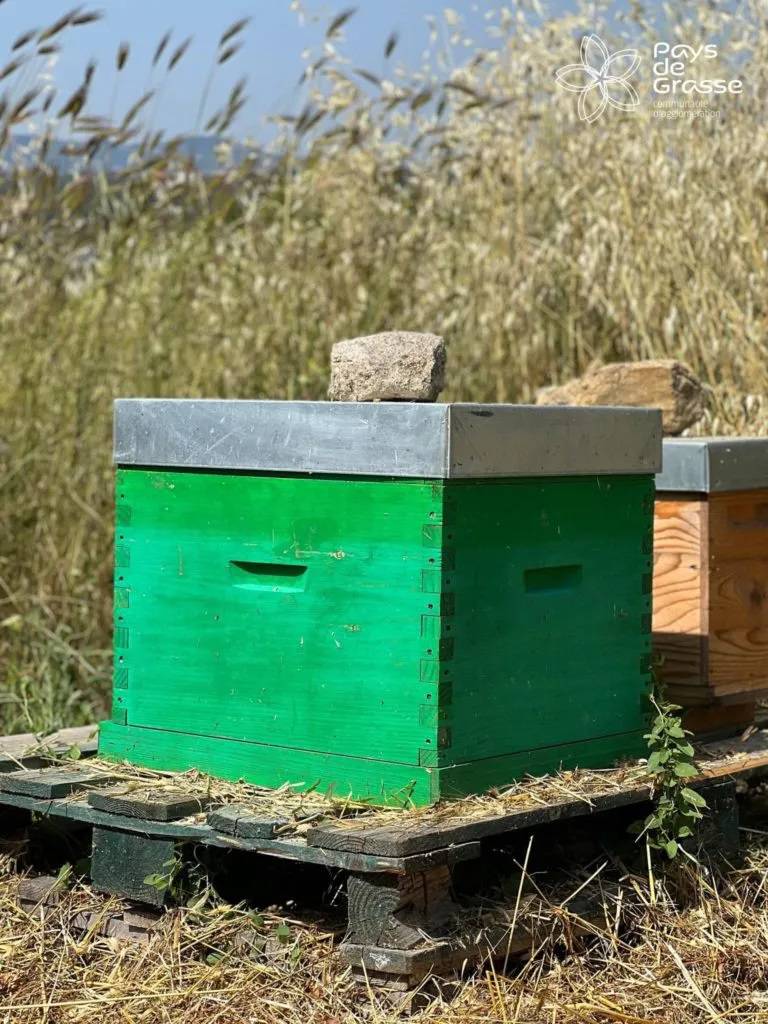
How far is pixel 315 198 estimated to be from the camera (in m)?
5.54

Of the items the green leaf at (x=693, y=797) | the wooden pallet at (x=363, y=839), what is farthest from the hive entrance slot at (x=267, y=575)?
the green leaf at (x=693, y=797)

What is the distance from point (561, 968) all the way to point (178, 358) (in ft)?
10.3

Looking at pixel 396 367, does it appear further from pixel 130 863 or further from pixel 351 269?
pixel 351 269

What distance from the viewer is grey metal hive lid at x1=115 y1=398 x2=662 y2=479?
252cm

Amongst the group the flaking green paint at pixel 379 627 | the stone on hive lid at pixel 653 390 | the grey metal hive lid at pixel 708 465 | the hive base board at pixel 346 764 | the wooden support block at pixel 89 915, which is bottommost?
the wooden support block at pixel 89 915

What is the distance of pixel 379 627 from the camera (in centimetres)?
257

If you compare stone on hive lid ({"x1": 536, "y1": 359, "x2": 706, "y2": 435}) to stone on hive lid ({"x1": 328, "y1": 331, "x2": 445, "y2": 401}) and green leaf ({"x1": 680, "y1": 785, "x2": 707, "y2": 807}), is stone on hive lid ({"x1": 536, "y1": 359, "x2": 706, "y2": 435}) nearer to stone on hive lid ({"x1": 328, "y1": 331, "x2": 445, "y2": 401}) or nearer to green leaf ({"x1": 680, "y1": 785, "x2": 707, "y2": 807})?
stone on hive lid ({"x1": 328, "y1": 331, "x2": 445, "y2": 401})

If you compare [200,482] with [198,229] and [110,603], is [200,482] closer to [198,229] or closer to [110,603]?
[110,603]

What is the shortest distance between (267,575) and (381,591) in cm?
30

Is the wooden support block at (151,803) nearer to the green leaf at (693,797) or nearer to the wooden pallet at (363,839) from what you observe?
the wooden pallet at (363,839)

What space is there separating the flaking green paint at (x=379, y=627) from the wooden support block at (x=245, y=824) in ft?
0.59

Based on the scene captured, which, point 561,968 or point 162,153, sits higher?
point 162,153

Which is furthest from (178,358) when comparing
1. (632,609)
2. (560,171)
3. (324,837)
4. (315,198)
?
(324,837)

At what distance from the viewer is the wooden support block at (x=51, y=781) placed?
2.73 m
